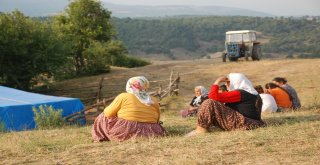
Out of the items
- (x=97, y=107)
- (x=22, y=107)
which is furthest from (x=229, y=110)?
(x=97, y=107)

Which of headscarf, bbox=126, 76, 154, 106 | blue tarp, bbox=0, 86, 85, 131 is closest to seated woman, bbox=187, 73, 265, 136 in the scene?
headscarf, bbox=126, 76, 154, 106

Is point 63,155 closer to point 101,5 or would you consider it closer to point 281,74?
point 281,74

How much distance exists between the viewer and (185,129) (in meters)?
8.40

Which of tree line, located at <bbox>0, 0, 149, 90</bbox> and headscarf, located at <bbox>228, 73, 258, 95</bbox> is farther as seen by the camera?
tree line, located at <bbox>0, 0, 149, 90</bbox>

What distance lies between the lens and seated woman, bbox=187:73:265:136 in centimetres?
742

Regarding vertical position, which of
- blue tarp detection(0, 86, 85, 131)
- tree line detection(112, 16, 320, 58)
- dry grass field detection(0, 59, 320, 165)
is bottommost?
tree line detection(112, 16, 320, 58)

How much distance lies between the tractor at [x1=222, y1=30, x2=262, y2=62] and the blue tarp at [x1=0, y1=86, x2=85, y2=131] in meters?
14.6

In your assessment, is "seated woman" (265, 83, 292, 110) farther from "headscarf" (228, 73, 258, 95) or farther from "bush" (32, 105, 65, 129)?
"bush" (32, 105, 65, 129)

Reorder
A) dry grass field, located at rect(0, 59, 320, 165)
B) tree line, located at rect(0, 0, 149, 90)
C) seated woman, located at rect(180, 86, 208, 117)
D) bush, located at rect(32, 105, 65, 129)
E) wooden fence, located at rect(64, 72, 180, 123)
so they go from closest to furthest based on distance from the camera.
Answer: dry grass field, located at rect(0, 59, 320, 165) < seated woman, located at rect(180, 86, 208, 117) < bush, located at rect(32, 105, 65, 129) < wooden fence, located at rect(64, 72, 180, 123) < tree line, located at rect(0, 0, 149, 90)

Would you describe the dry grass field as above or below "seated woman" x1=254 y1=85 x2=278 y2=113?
above

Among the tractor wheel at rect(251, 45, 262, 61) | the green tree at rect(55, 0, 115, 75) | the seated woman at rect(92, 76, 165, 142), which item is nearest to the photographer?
the seated woman at rect(92, 76, 165, 142)

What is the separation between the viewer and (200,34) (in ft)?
272

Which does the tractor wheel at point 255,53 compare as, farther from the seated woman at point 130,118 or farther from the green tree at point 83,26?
the seated woman at point 130,118

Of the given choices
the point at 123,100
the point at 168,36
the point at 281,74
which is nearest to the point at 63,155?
the point at 123,100
